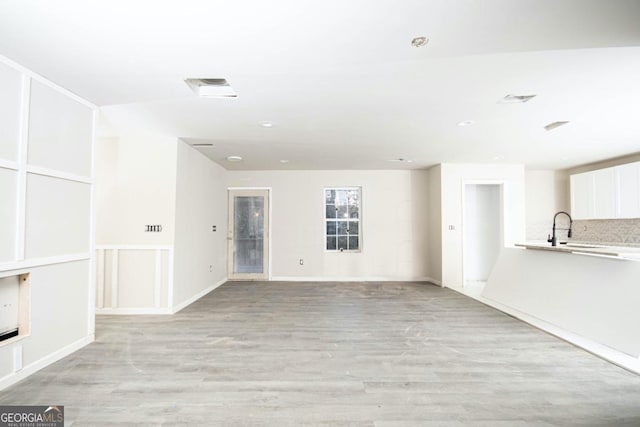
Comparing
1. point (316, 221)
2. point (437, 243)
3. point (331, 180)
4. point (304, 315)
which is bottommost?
point (304, 315)

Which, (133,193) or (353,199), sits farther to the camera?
(353,199)

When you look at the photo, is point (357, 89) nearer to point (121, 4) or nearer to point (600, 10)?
point (600, 10)

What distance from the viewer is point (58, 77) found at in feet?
8.23

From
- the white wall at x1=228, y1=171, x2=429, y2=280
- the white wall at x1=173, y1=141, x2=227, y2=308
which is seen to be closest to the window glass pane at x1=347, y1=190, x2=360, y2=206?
the white wall at x1=228, y1=171, x2=429, y2=280

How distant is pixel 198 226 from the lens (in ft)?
16.6

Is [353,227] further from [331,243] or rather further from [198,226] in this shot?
[198,226]

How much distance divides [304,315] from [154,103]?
3.10 metres

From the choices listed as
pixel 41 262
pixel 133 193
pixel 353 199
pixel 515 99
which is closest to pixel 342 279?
pixel 353 199

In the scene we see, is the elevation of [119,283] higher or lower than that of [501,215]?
lower

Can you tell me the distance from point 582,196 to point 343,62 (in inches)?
249

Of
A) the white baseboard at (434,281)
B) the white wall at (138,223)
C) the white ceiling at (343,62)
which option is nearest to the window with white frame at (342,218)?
the white baseboard at (434,281)

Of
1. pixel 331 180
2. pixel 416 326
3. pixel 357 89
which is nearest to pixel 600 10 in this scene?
pixel 357 89

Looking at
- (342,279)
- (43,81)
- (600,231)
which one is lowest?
(342,279)

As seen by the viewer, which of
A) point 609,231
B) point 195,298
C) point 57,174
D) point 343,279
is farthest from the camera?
point 343,279
